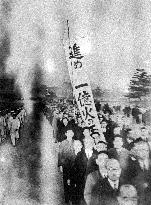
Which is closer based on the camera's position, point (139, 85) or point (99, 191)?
point (99, 191)

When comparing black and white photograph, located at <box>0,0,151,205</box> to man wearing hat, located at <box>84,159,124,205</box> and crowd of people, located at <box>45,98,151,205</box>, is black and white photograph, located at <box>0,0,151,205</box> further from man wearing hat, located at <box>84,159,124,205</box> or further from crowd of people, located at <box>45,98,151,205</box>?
man wearing hat, located at <box>84,159,124,205</box>

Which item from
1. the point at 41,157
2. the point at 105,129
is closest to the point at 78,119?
the point at 105,129

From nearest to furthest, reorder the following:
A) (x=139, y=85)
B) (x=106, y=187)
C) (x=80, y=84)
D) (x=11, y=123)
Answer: (x=106, y=187)
(x=80, y=84)
(x=139, y=85)
(x=11, y=123)

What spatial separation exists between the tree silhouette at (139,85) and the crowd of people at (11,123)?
1559 millimetres

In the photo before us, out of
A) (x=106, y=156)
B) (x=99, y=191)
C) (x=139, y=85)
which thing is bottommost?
(x=99, y=191)

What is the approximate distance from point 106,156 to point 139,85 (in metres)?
1.38

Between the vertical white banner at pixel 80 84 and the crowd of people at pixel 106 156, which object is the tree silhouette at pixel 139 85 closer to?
the crowd of people at pixel 106 156

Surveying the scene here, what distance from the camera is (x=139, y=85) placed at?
3648 mm

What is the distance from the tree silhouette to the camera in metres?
3.62

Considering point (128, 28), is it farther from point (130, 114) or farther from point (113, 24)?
point (130, 114)

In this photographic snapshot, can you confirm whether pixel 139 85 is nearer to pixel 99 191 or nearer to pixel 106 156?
pixel 106 156

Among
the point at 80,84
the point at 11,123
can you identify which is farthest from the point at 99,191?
the point at 11,123

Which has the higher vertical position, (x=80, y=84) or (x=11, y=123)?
(x=80, y=84)

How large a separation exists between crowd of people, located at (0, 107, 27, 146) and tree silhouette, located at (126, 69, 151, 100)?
156cm
